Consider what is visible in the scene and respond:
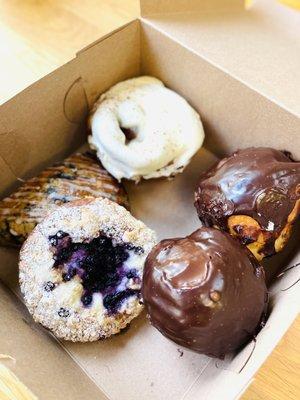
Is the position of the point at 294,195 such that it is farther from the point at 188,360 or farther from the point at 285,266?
the point at 188,360

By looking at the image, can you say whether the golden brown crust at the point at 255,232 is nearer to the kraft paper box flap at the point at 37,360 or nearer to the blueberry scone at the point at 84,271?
the blueberry scone at the point at 84,271

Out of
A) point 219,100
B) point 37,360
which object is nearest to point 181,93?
point 219,100

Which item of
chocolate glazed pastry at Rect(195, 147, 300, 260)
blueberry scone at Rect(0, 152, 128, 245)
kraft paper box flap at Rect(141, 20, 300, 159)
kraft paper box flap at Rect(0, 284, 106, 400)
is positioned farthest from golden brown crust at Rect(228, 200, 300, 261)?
kraft paper box flap at Rect(0, 284, 106, 400)

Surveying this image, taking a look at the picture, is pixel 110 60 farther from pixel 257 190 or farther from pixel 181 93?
pixel 257 190

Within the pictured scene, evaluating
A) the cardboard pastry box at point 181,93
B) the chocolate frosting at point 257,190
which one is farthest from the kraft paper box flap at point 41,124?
the chocolate frosting at point 257,190

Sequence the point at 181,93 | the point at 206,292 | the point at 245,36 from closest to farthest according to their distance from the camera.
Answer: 1. the point at 206,292
2. the point at 245,36
3. the point at 181,93

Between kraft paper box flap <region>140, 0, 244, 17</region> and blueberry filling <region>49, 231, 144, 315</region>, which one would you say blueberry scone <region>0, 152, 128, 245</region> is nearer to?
blueberry filling <region>49, 231, 144, 315</region>

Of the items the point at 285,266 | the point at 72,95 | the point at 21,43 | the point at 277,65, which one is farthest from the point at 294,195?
the point at 21,43
